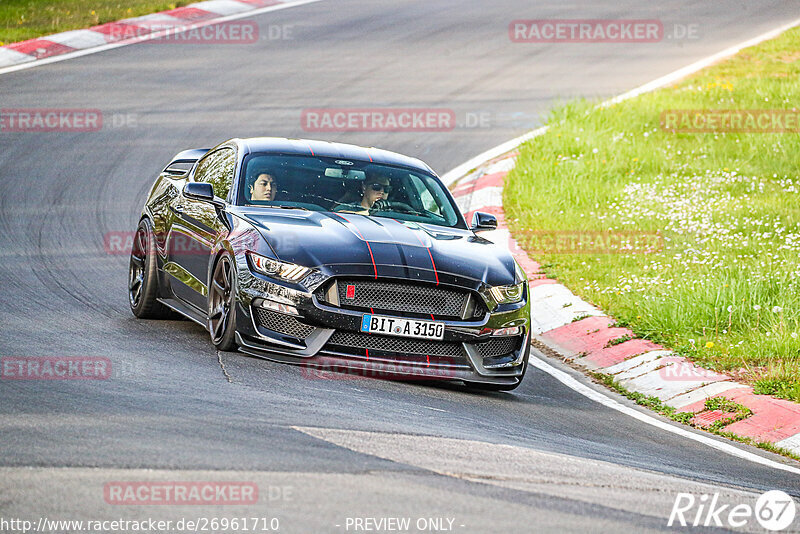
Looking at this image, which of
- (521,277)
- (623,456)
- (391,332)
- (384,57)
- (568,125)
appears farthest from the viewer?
(384,57)

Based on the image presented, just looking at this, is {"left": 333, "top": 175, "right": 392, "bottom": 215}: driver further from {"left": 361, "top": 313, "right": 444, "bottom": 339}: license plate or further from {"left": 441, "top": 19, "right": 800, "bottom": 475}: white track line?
{"left": 441, "top": 19, "right": 800, "bottom": 475}: white track line

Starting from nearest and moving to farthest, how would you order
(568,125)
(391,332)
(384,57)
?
(391,332) < (568,125) < (384,57)

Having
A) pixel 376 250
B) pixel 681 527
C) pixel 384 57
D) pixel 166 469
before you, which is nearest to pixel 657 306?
pixel 376 250

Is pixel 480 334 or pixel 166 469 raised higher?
pixel 166 469

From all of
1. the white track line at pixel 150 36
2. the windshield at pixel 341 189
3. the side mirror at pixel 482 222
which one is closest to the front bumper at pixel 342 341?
the windshield at pixel 341 189

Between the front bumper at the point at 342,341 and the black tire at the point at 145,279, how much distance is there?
197 centimetres

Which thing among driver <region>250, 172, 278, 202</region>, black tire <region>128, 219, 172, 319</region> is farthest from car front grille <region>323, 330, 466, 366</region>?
black tire <region>128, 219, 172, 319</region>

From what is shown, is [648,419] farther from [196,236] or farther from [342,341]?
[196,236]

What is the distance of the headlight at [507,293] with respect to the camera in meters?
7.88

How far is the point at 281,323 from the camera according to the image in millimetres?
7480

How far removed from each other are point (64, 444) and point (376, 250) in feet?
9.85

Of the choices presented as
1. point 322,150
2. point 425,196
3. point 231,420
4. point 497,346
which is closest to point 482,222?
point 425,196

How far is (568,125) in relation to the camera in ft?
59.1

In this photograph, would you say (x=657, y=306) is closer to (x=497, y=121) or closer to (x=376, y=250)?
(x=376, y=250)
